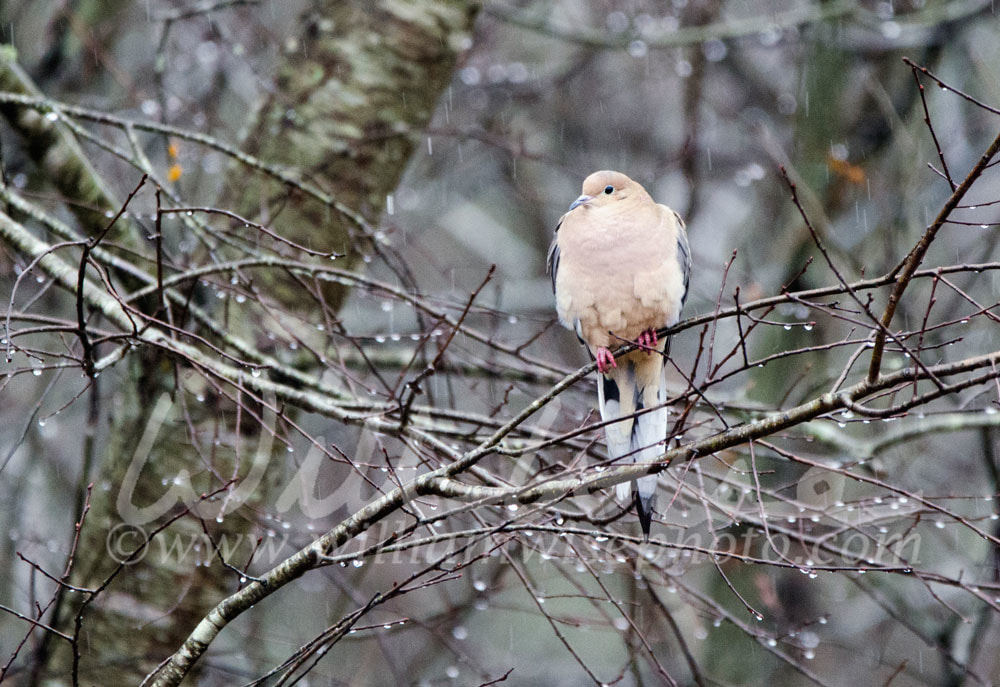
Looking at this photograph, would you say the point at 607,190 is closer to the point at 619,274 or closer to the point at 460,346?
the point at 619,274

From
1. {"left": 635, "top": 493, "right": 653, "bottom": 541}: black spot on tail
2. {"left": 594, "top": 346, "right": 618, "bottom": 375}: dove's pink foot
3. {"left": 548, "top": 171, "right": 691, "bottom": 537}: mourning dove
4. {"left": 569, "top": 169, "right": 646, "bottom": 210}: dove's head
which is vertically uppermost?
{"left": 569, "top": 169, "right": 646, "bottom": 210}: dove's head

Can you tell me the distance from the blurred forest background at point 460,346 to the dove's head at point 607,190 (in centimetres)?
29

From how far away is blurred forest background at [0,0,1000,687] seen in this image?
6.59ft

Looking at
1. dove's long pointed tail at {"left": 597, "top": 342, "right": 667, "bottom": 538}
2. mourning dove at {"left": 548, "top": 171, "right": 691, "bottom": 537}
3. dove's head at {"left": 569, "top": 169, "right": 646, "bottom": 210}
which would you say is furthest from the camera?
dove's head at {"left": 569, "top": 169, "right": 646, "bottom": 210}

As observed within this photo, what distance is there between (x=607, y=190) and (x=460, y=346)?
761 millimetres

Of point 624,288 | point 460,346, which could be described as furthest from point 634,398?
point 460,346

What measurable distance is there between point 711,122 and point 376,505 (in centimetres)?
654

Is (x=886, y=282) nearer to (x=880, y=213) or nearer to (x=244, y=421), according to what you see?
(x=244, y=421)

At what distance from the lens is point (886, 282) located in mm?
1653

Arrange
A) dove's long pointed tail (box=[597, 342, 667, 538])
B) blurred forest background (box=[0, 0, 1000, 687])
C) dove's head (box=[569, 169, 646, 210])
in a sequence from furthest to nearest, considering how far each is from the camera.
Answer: dove's head (box=[569, 169, 646, 210]), dove's long pointed tail (box=[597, 342, 667, 538]), blurred forest background (box=[0, 0, 1000, 687])

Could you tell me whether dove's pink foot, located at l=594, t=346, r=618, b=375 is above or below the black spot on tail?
above

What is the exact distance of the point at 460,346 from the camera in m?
2.62

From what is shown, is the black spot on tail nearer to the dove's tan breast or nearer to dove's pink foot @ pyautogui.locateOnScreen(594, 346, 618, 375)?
dove's pink foot @ pyautogui.locateOnScreen(594, 346, 618, 375)

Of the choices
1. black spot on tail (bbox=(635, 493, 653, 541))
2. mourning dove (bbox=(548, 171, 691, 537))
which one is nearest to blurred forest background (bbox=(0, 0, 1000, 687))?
black spot on tail (bbox=(635, 493, 653, 541))
